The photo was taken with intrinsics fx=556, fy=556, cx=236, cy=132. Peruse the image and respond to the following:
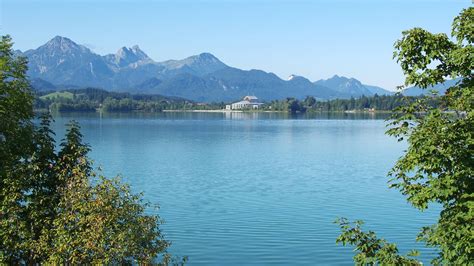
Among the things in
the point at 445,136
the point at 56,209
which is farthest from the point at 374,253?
the point at 56,209

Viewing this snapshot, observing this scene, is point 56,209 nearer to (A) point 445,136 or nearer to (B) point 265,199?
(A) point 445,136

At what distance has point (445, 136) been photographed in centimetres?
1286

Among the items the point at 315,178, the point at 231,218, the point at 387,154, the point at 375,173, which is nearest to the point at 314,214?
the point at 231,218

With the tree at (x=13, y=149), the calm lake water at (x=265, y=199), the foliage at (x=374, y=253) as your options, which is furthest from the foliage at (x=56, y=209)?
the calm lake water at (x=265, y=199)

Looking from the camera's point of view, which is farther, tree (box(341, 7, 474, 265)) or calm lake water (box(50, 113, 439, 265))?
calm lake water (box(50, 113, 439, 265))

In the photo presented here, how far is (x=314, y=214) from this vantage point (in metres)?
41.2

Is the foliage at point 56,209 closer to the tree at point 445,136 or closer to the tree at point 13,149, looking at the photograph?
the tree at point 13,149

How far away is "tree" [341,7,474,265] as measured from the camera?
12859 mm

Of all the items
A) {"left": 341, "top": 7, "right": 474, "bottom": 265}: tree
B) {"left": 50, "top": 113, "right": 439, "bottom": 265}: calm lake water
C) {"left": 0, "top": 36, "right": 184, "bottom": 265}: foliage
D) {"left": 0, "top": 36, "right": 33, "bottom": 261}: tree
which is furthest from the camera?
{"left": 50, "top": 113, "right": 439, "bottom": 265}: calm lake water

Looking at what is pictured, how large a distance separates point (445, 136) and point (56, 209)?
40.4 feet

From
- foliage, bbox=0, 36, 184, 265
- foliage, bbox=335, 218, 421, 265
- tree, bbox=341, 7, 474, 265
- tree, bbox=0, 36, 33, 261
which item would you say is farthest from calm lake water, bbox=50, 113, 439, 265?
tree, bbox=341, 7, 474, 265

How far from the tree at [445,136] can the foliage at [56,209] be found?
22.3 feet

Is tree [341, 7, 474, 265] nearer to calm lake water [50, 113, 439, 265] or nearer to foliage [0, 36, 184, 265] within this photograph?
foliage [0, 36, 184, 265]

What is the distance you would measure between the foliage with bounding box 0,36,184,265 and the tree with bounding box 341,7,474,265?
680cm
